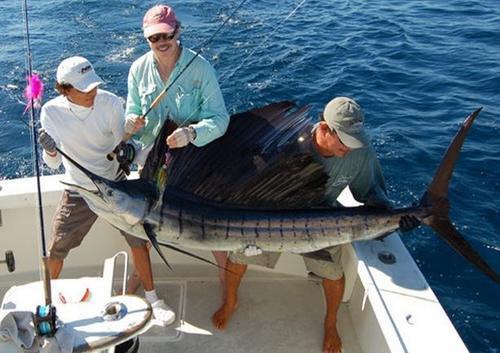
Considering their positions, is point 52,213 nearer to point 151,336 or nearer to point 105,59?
point 151,336

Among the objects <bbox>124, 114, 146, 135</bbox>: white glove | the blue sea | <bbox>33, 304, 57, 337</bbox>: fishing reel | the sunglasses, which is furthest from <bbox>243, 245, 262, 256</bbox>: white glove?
the blue sea

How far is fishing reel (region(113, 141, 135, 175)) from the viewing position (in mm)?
2211

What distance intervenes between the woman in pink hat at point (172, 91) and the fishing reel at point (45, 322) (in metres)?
0.74

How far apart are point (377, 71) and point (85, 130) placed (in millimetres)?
4720

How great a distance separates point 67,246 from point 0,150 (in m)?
3.25

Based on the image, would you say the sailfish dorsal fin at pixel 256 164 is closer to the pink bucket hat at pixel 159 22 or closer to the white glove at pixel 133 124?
the white glove at pixel 133 124

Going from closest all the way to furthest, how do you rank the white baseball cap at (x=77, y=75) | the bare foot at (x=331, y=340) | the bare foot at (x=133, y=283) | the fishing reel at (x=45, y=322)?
the fishing reel at (x=45, y=322) → the white baseball cap at (x=77, y=75) → the bare foot at (x=331, y=340) → the bare foot at (x=133, y=283)

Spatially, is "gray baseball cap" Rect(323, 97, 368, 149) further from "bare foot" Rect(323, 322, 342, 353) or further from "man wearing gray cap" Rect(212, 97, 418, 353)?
"bare foot" Rect(323, 322, 342, 353)

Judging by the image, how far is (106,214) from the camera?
77.4 inches

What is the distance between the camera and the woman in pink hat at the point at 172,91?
2115 millimetres

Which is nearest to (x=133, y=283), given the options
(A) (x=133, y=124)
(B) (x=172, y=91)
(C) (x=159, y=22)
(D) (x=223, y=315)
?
(D) (x=223, y=315)

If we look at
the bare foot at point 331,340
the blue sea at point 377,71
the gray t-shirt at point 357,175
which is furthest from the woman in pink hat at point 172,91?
the blue sea at point 377,71

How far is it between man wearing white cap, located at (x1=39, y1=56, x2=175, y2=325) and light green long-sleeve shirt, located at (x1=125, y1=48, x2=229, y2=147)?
0.38ft

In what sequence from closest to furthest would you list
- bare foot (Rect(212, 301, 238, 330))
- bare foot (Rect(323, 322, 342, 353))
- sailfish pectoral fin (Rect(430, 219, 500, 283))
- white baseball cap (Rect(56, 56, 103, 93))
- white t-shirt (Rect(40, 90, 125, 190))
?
sailfish pectoral fin (Rect(430, 219, 500, 283)) < white baseball cap (Rect(56, 56, 103, 93)) < white t-shirt (Rect(40, 90, 125, 190)) < bare foot (Rect(323, 322, 342, 353)) < bare foot (Rect(212, 301, 238, 330))
